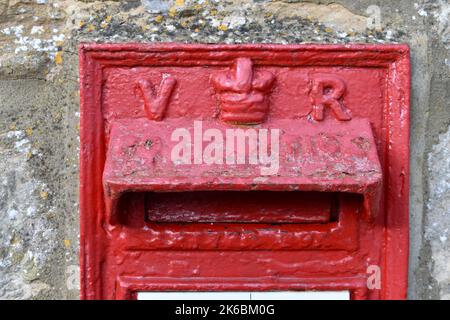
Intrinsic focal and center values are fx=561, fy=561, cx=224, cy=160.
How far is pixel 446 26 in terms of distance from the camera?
102cm

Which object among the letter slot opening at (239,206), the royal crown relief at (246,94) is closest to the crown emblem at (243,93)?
the royal crown relief at (246,94)

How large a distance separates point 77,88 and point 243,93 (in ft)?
1.00

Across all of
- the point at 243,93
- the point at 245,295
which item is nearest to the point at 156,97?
the point at 243,93

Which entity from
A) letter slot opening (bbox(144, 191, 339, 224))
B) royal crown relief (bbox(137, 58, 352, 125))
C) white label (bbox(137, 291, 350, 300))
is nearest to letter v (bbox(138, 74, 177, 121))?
royal crown relief (bbox(137, 58, 352, 125))

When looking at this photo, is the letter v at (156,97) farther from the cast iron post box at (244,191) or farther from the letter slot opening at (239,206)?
the letter slot opening at (239,206)

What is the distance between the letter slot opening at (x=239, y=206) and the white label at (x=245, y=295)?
0.13 metres

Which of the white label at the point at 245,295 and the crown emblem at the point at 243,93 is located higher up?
the crown emblem at the point at 243,93

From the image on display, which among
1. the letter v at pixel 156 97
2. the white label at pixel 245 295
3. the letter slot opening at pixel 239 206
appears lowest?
the white label at pixel 245 295

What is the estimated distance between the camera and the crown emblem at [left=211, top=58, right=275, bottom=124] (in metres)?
0.94

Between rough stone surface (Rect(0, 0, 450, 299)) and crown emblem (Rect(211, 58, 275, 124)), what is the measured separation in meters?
0.07

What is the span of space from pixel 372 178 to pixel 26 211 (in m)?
0.62

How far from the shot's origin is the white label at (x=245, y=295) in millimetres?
989

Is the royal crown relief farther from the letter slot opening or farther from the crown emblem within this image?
the letter slot opening
